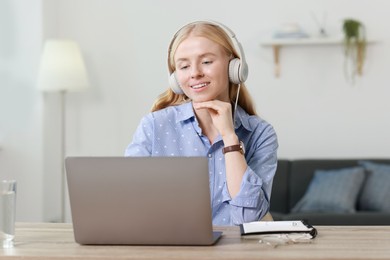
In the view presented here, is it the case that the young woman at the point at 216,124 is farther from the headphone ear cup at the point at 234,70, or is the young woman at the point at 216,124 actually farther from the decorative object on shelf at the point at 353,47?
the decorative object on shelf at the point at 353,47

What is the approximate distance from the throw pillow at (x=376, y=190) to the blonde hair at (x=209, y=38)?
258 centimetres

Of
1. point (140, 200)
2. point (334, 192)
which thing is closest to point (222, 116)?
point (140, 200)

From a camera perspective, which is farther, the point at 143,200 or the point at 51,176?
the point at 51,176

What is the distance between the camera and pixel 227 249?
1.91 meters

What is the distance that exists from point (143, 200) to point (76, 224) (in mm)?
182

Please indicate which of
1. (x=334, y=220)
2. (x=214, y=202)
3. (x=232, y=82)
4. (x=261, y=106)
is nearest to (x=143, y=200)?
(x=214, y=202)

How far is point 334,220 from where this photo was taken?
184 inches

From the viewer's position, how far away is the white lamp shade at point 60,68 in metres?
5.44

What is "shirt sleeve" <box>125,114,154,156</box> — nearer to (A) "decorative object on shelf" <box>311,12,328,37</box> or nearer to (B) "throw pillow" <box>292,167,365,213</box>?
(B) "throw pillow" <box>292,167,365,213</box>

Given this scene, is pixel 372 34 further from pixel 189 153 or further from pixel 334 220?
pixel 189 153

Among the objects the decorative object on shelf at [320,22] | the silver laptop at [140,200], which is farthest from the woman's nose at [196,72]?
the decorative object on shelf at [320,22]

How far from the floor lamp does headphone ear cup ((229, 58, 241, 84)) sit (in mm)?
3015

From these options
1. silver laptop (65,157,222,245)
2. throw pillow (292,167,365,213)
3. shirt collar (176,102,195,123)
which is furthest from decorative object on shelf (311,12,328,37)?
silver laptop (65,157,222,245)

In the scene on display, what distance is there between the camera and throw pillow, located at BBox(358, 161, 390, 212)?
507 cm
